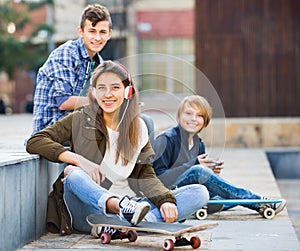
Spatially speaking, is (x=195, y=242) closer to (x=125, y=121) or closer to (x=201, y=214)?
(x=125, y=121)

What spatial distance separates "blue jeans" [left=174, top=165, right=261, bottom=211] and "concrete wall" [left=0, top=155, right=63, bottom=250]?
0.94 metres

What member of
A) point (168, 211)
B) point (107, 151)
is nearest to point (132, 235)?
point (168, 211)

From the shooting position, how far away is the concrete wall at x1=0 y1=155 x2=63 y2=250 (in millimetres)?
4551

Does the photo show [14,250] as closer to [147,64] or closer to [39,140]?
[39,140]

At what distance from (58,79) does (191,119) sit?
948 mm

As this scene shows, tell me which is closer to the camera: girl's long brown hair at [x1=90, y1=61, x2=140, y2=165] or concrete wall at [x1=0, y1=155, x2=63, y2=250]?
concrete wall at [x1=0, y1=155, x2=63, y2=250]

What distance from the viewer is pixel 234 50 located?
1723 cm

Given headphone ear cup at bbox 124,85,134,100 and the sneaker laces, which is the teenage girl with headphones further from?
the sneaker laces

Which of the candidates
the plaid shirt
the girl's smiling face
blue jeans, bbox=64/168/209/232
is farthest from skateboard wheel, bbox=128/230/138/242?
the plaid shirt

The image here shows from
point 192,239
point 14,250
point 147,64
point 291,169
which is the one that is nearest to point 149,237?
point 192,239

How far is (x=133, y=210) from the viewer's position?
4652 mm

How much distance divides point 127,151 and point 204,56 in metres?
12.4

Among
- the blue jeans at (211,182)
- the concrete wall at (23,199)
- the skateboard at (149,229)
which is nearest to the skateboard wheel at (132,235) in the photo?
the skateboard at (149,229)

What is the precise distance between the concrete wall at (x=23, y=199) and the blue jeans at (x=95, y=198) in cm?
21
